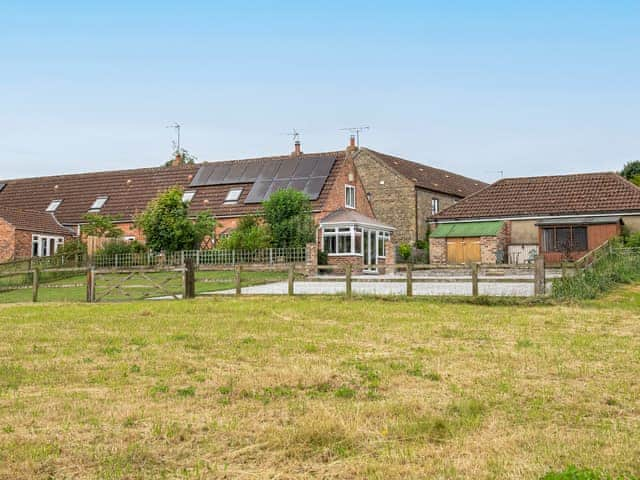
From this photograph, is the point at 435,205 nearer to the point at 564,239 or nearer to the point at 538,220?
the point at 538,220

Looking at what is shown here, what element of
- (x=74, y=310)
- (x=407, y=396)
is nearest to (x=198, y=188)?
(x=74, y=310)

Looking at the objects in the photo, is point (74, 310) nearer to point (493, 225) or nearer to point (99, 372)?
point (99, 372)

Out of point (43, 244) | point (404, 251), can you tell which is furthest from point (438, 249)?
point (43, 244)

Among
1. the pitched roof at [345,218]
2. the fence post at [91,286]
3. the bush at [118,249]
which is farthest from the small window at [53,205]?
the fence post at [91,286]

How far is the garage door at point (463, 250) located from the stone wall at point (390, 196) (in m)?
6.15

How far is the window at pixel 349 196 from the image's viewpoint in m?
41.8

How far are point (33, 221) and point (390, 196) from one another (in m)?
21.7

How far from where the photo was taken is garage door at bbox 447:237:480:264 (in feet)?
130

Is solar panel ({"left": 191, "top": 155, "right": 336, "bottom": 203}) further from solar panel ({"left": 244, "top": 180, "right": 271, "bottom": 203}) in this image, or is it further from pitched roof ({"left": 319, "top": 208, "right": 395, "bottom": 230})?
pitched roof ({"left": 319, "top": 208, "right": 395, "bottom": 230})

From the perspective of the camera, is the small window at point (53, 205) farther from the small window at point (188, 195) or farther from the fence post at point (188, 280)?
the fence post at point (188, 280)

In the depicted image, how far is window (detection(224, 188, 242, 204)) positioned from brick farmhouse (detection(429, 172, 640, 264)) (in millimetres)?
11074

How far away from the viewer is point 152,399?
732 centimetres

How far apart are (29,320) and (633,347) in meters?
→ 11.1

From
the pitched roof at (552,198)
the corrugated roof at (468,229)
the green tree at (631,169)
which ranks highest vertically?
the green tree at (631,169)
